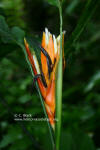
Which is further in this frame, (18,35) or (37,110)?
(37,110)

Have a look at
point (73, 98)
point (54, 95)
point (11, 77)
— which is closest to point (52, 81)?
point (54, 95)

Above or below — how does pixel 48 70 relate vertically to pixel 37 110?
above

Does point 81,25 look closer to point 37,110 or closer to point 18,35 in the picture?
point 18,35

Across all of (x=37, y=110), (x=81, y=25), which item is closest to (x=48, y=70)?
(x=81, y=25)

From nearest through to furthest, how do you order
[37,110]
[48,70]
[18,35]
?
[48,70] < [18,35] < [37,110]

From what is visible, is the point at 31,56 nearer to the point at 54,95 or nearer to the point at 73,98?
the point at 54,95

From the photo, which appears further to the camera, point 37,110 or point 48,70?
point 37,110

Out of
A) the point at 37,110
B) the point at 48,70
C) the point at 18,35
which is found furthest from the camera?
the point at 37,110

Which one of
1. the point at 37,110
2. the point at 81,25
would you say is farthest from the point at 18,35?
the point at 37,110
